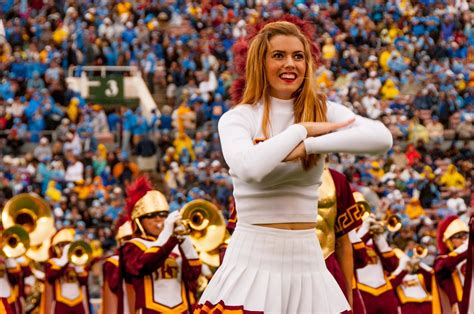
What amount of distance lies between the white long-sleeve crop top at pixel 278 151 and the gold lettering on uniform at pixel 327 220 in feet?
5.12

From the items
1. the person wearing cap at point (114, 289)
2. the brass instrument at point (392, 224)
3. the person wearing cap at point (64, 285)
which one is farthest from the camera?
the person wearing cap at point (64, 285)

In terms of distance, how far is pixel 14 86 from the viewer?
80.2 feet

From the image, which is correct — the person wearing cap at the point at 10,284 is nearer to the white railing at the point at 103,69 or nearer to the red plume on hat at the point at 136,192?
the red plume on hat at the point at 136,192

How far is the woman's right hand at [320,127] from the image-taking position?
16.7 feet

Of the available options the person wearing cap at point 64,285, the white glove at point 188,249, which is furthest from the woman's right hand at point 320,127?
the person wearing cap at point 64,285

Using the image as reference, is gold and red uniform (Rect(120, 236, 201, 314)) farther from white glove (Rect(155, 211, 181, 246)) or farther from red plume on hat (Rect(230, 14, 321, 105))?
red plume on hat (Rect(230, 14, 321, 105))

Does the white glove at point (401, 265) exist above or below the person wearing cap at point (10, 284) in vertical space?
below

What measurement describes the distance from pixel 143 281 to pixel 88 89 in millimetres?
15041

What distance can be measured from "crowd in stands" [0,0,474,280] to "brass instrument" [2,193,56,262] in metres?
5.52

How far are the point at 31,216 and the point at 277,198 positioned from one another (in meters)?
7.95

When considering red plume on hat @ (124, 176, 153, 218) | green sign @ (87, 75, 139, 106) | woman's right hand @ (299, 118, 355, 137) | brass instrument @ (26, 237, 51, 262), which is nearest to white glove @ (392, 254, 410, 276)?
red plume on hat @ (124, 176, 153, 218)

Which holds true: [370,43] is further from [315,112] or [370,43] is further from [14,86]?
[315,112]

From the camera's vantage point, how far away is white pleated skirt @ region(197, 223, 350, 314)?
17.4ft

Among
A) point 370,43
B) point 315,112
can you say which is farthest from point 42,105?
point 315,112
